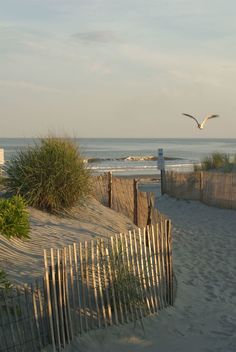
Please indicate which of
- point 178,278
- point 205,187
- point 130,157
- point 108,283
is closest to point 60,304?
point 108,283

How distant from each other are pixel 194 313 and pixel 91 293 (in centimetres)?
193

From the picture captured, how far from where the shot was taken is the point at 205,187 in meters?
21.7

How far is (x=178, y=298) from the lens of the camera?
30.1 ft

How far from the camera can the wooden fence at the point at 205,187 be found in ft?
67.1

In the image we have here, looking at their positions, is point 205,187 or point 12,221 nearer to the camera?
point 12,221

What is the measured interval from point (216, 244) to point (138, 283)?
6.79 meters

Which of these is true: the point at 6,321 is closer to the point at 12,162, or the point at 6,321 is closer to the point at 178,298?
the point at 178,298

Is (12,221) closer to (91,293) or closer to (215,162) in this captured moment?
(91,293)

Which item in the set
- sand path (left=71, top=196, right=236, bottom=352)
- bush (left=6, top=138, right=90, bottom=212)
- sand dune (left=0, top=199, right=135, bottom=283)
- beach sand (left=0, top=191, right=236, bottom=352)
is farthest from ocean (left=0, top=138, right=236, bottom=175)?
sand path (left=71, top=196, right=236, bottom=352)

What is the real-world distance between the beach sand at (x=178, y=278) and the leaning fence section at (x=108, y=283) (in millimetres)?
190

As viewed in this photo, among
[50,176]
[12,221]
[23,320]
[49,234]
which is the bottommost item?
[23,320]

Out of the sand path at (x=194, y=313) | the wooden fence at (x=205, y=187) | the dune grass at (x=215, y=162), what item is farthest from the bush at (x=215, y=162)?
the sand path at (x=194, y=313)

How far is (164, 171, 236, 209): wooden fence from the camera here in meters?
20.4

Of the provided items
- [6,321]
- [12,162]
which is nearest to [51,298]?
[6,321]
